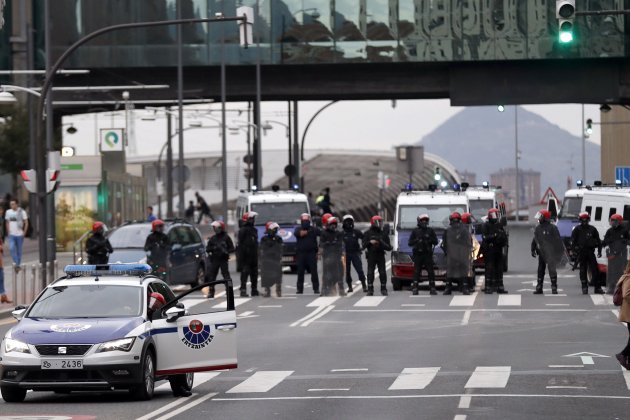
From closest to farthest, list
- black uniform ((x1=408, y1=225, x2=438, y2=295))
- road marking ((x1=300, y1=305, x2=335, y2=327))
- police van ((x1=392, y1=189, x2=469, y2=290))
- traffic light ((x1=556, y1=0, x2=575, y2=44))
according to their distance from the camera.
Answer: traffic light ((x1=556, y1=0, x2=575, y2=44)) → road marking ((x1=300, y1=305, x2=335, y2=327)) → black uniform ((x1=408, y1=225, x2=438, y2=295)) → police van ((x1=392, y1=189, x2=469, y2=290))

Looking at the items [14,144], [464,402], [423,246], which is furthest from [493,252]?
[14,144]

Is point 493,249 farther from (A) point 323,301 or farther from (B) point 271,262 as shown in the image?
(B) point 271,262

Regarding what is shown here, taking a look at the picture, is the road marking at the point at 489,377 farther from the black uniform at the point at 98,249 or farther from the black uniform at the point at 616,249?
the black uniform at the point at 98,249

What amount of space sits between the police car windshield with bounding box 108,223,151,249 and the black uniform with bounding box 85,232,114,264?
2681 millimetres

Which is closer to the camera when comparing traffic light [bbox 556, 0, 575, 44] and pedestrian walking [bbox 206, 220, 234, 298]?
traffic light [bbox 556, 0, 575, 44]

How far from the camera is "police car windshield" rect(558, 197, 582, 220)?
49.1 meters

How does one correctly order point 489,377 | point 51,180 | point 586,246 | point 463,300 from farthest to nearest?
1. point 586,246
2. point 463,300
3. point 51,180
4. point 489,377

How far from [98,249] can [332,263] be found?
530 centimetres

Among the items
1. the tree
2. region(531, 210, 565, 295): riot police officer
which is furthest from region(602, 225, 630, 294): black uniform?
the tree

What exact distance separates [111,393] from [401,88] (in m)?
43.1

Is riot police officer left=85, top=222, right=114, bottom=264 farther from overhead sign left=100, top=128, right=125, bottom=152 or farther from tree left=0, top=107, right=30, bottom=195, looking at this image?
tree left=0, top=107, right=30, bottom=195

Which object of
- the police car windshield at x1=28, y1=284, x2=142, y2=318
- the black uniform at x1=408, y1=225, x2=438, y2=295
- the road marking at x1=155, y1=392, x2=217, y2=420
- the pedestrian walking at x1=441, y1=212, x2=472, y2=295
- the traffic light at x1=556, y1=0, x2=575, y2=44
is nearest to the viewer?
the road marking at x1=155, y1=392, x2=217, y2=420

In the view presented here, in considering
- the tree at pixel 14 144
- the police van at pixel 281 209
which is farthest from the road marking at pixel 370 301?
the tree at pixel 14 144

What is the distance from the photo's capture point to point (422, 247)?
36531 mm
